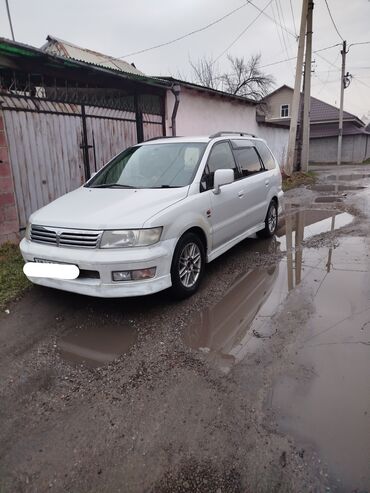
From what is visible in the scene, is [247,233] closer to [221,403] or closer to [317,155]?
[221,403]

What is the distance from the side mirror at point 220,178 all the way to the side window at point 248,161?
963mm

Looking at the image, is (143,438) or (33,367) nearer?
(143,438)

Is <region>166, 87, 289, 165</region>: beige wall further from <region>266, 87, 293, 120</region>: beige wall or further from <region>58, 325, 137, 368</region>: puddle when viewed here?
<region>266, 87, 293, 120</region>: beige wall

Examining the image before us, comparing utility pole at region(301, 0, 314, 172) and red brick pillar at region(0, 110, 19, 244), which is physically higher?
utility pole at region(301, 0, 314, 172)

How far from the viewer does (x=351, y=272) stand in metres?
4.90

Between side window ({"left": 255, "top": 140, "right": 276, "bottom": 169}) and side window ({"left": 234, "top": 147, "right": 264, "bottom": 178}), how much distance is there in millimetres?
218

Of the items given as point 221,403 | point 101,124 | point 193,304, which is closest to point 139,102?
point 101,124

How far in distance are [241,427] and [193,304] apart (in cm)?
184

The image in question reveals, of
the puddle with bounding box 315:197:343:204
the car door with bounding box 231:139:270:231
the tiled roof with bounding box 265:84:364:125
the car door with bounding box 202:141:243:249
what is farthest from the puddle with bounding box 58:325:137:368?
the tiled roof with bounding box 265:84:364:125

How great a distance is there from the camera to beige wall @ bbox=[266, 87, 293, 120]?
133ft

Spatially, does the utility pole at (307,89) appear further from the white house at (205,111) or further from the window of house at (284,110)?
the window of house at (284,110)

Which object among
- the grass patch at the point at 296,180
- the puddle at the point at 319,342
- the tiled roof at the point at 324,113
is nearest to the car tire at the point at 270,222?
the puddle at the point at 319,342

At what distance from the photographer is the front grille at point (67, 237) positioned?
11.5 feet

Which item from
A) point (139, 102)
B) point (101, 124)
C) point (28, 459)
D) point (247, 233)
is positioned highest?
point (139, 102)
